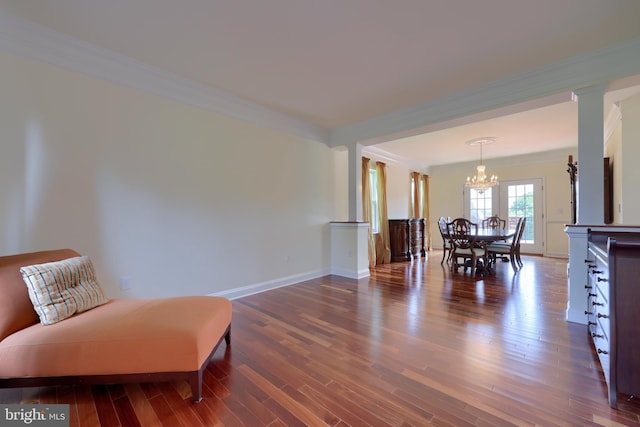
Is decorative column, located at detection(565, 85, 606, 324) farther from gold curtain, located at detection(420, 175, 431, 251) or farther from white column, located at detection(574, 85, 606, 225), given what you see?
gold curtain, located at detection(420, 175, 431, 251)

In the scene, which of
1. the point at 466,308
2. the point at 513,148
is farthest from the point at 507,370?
the point at 513,148

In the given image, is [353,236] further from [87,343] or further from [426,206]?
[426,206]

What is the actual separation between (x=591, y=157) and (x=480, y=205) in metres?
5.47

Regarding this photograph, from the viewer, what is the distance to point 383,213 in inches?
241

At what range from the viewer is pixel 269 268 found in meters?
3.86

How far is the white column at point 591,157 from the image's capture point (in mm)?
2480

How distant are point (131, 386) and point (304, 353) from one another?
1147mm

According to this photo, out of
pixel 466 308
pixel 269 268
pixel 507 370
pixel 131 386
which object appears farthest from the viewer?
pixel 269 268

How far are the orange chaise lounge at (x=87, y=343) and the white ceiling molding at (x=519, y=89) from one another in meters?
3.58

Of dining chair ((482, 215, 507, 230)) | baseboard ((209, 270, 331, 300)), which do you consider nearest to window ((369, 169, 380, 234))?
baseboard ((209, 270, 331, 300))

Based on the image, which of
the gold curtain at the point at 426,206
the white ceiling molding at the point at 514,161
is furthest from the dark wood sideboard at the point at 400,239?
the white ceiling molding at the point at 514,161

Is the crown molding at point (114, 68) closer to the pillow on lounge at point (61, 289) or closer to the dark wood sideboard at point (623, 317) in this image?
the pillow on lounge at point (61, 289)

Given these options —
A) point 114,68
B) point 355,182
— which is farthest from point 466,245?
point 114,68

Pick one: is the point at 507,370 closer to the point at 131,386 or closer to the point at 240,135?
the point at 131,386
